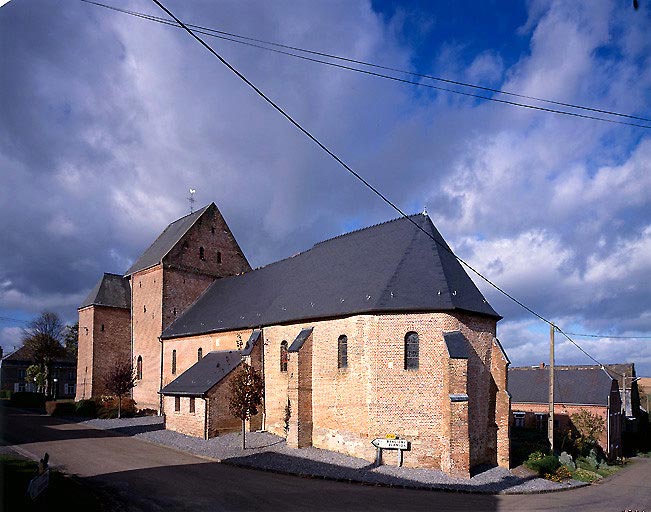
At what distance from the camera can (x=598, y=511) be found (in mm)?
16391

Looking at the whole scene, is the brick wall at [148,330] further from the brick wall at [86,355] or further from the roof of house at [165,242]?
the brick wall at [86,355]

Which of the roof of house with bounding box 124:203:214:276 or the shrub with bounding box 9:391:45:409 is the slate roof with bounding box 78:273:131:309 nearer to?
the roof of house with bounding box 124:203:214:276

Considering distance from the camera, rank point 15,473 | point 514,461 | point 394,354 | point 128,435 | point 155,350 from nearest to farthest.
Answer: point 15,473, point 394,354, point 514,461, point 128,435, point 155,350

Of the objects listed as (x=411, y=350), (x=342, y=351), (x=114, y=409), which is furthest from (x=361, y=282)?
(x=114, y=409)

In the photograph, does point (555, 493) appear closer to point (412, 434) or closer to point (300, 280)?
point (412, 434)

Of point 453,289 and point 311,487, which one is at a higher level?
point 453,289

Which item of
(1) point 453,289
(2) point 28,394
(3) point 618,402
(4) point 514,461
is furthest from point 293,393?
(2) point 28,394

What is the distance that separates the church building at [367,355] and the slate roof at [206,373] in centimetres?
9

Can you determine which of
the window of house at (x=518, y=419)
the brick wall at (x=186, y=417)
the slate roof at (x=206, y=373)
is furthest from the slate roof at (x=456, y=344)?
the window of house at (x=518, y=419)

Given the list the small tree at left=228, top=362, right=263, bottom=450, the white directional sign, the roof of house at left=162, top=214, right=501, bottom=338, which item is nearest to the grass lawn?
the small tree at left=228, top=362, right=263, bottom=450

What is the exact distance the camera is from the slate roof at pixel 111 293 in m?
40.8

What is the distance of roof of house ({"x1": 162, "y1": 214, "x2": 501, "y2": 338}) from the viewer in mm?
21516

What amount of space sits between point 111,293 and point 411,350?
2882 cm

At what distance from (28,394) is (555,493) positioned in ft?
147
